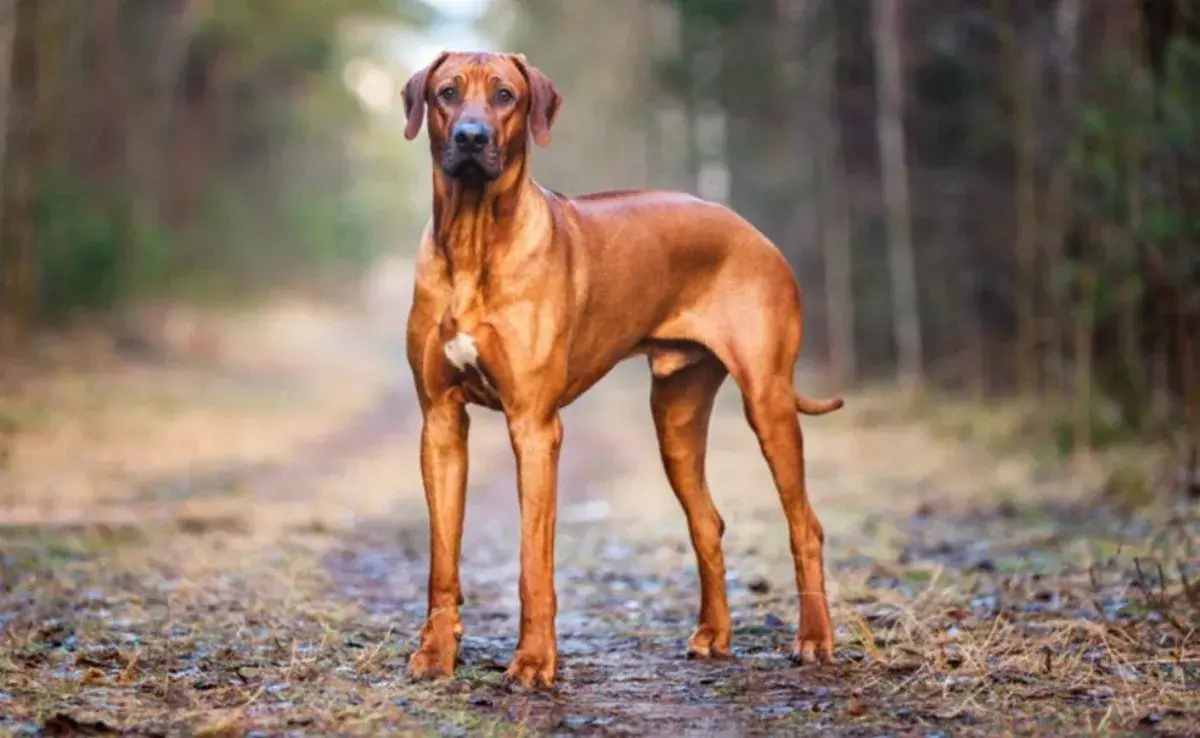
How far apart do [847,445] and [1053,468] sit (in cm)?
402

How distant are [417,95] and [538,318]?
864 millimetres

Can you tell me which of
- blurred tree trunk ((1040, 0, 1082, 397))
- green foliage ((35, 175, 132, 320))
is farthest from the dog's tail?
green foliage ((35, 175, 132, 320))

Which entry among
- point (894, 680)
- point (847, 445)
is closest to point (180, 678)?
point (894, 680)

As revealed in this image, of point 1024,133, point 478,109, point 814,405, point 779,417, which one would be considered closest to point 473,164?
point 478,109

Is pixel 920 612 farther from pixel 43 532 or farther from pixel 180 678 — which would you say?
pixel 43 532

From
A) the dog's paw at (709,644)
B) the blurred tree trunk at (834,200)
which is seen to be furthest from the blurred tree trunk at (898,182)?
the dog's paw at (709,644)

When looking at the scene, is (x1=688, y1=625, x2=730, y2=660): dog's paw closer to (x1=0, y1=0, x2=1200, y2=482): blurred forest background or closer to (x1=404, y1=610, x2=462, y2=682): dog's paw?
(x1=404, y1=610, x2=462, y2=682): dog's paw

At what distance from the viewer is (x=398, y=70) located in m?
46.6

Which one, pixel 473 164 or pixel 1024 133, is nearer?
pixel 473 164

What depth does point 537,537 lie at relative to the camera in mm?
4820

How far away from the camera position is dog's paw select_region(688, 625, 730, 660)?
5363mm

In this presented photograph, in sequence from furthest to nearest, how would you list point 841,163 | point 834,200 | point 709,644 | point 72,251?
point 841,163, point 834,200, point 72,251, point 709,644

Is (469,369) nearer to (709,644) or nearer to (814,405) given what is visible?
(709,644)

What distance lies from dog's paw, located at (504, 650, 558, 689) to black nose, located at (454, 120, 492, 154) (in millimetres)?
1652
